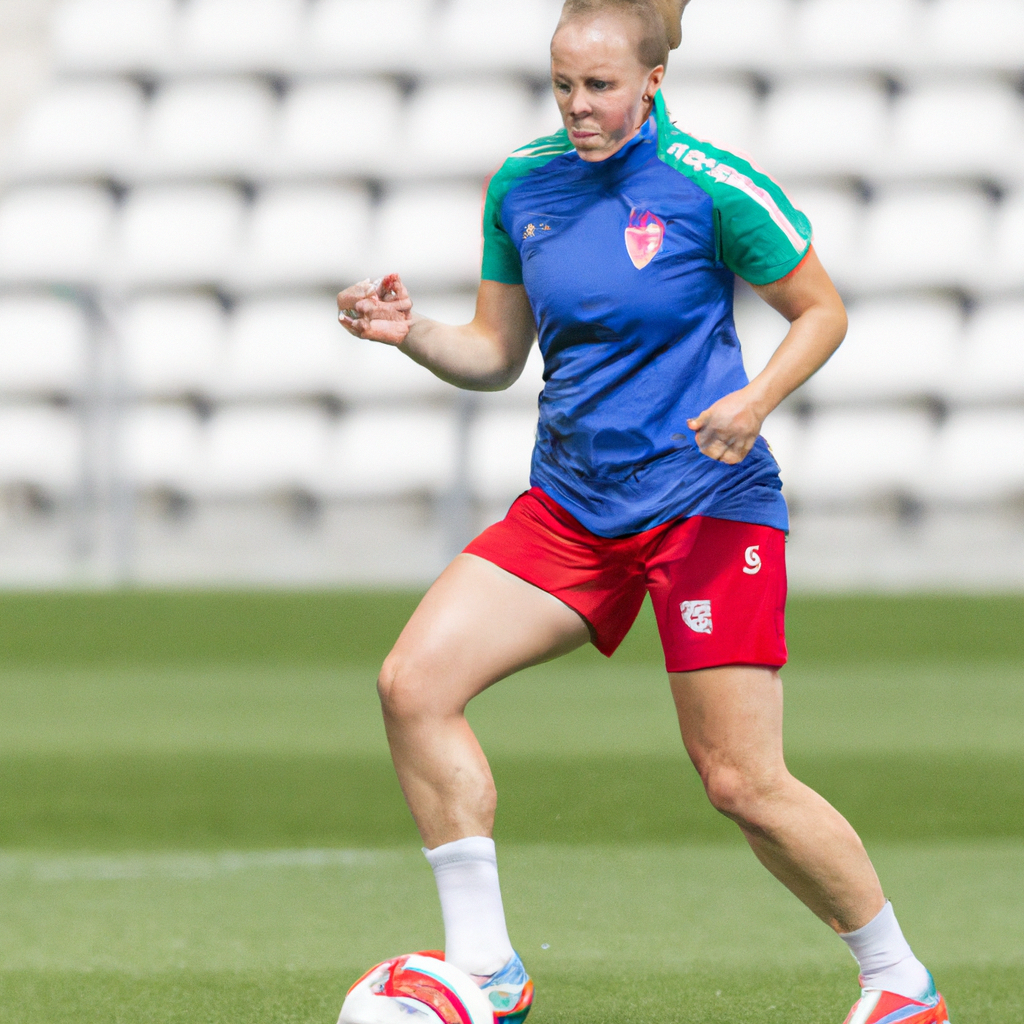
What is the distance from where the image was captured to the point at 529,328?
2.76 metres

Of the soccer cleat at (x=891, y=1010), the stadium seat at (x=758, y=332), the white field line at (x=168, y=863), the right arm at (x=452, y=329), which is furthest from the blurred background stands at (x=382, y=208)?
the soccer cleat at (x=891, y=1010)

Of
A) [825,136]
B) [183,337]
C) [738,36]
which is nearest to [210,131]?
[183,337]

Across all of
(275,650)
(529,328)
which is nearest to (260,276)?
(275,650)

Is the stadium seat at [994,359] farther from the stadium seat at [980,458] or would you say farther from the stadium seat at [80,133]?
the stadium seat at [80,133]

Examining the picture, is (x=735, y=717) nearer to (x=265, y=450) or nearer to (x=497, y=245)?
(x=497, y=245)

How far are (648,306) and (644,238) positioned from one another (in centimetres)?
10

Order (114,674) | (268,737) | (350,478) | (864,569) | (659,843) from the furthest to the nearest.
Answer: (350,478) < (864,569) < (114,674) < (268,737) < (659,843)

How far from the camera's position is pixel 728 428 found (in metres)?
2.29

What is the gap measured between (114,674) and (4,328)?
5815 mm

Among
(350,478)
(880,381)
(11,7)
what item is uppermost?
(11,7)

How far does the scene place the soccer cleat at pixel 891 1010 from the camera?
8.13 ft

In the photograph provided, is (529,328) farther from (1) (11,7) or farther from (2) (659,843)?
(1) (11,7)

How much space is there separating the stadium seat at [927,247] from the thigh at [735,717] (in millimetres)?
9930

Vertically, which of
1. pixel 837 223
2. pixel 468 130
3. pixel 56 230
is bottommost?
pixel 56 230
